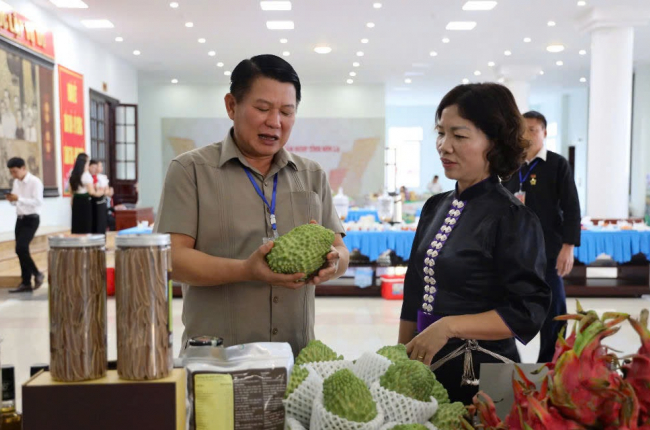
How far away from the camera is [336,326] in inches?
238

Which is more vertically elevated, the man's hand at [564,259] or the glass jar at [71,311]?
the glass jar at [71,311]

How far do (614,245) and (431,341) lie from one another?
686 cm

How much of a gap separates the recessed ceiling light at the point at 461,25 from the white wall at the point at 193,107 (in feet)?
26.0

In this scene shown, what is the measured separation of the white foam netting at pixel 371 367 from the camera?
112cm

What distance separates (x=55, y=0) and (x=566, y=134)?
19.5m

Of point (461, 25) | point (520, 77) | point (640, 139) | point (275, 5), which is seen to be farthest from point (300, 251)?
point (640, 139)

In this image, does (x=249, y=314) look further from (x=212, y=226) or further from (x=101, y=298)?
(x=101, y=298)

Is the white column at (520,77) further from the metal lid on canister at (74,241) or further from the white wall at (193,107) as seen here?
the metal lid on canister at (74,241)

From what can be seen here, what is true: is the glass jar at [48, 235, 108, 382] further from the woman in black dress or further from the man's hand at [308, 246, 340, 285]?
the woman in black dress

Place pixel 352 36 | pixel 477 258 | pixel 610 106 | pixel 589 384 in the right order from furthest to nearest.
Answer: pixel 352 36 → pixel 610 106 → pixel 477 258 → pixel 589 384

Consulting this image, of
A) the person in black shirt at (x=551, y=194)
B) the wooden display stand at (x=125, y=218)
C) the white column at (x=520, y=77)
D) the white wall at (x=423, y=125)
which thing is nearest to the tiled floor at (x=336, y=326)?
the person in black shirt at (x=551, y=194)

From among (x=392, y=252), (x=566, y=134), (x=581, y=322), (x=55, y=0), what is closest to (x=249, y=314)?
(x=581, y=322)

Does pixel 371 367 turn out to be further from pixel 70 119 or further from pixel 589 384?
pixel 70 119

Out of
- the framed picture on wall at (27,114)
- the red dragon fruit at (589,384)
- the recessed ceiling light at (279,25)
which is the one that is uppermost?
the recessed ceiling light at (279,25)
